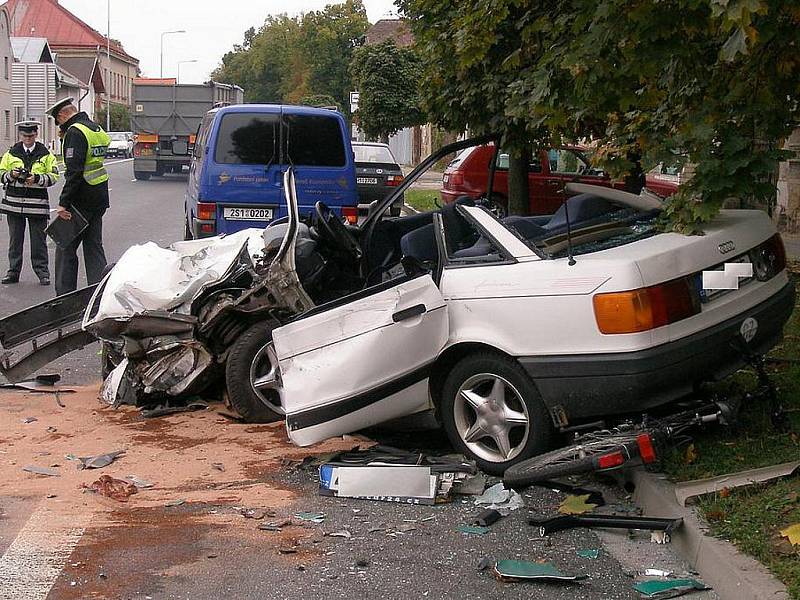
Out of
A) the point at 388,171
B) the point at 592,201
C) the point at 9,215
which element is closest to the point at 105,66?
the point at 388,171

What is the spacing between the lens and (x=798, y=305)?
34.7 ft

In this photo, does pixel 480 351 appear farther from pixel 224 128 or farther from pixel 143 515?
pixel 224 128

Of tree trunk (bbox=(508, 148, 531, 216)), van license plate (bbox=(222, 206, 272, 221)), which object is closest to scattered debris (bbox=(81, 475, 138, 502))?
van license plate (bbox=(222, 206, 272, 221))

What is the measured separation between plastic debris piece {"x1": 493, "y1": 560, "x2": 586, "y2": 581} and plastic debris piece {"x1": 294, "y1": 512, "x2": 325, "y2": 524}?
Result: 0.98 metres

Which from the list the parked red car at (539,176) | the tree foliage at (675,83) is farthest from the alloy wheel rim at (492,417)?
the parked red car at (539,176)

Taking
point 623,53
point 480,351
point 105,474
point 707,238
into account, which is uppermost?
point 623,53

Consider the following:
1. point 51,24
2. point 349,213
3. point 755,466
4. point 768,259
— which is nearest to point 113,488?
point 755,466

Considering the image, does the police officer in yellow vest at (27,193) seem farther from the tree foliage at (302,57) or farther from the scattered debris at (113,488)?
the tree foliage at (302,57)

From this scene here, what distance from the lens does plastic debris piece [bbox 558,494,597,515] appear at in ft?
17.9

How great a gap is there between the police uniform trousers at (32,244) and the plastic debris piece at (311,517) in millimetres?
8787

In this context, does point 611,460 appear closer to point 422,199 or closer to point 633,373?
point 633,373

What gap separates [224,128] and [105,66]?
331 ft

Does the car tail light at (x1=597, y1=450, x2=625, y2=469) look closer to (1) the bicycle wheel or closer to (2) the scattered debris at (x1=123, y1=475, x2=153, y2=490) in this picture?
(1) the bicycle wheel

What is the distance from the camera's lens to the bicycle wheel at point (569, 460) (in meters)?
5.24
